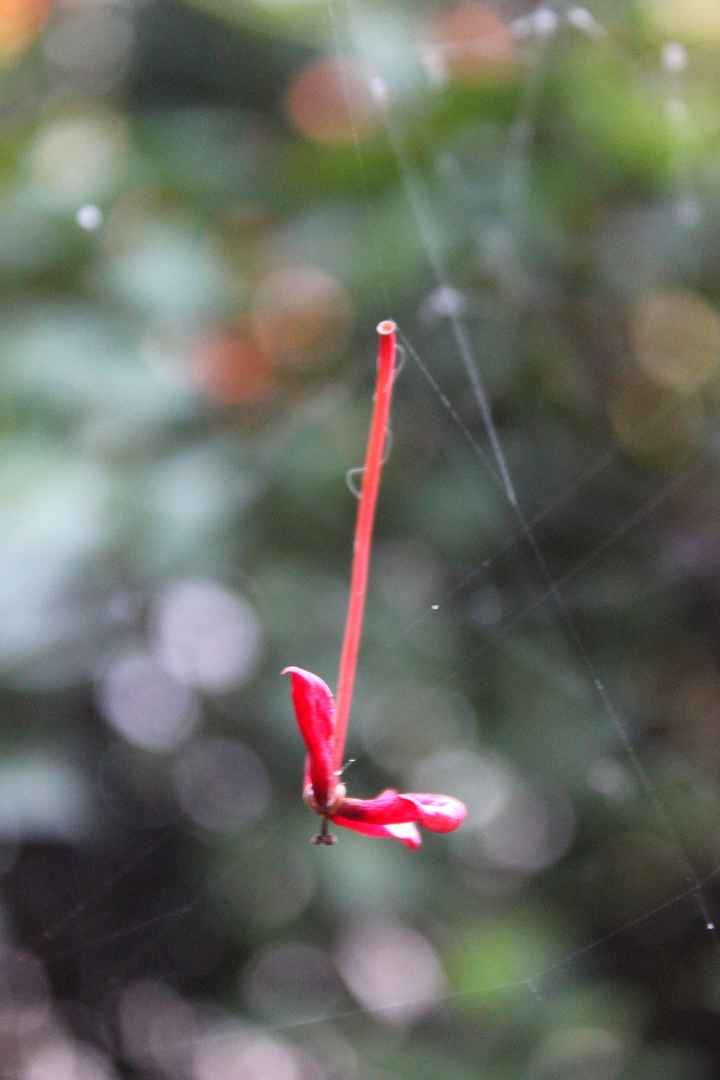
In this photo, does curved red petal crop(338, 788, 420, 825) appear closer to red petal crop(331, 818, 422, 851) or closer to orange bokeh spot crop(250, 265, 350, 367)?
red petal crop(331, 818, 422, 851)

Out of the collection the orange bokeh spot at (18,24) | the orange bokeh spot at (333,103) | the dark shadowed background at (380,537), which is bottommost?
the dark shadowed background at (380,537)

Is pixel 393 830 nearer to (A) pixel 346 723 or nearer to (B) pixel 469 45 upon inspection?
(A) pixel 346 723

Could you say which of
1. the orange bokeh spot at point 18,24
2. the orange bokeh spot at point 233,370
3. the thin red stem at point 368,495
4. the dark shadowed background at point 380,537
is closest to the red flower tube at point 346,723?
the thin red stem at point 368,495

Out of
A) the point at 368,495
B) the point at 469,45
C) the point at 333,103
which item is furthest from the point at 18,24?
the point at 368,495

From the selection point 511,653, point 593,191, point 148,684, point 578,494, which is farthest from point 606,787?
point 593,191

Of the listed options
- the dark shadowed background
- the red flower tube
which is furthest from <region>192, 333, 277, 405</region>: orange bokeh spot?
the red flower tube

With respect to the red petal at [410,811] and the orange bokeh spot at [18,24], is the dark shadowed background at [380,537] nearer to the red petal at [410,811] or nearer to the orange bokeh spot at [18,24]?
the orange bokeh spot at [18,24]

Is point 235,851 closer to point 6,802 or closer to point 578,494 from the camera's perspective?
point 6,802
